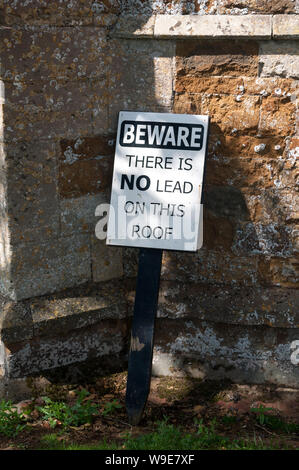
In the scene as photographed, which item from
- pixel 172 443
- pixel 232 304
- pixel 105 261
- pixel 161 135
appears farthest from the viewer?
pixel 105 261

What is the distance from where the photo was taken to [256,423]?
146 inches

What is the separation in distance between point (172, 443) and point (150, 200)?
1.39 metres

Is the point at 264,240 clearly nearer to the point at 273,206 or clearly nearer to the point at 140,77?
the point at 273,206

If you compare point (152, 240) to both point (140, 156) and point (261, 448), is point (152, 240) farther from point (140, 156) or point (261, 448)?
point (261, 448)

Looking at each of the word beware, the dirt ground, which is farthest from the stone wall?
the word beware

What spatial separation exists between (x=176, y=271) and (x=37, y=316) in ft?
3.14

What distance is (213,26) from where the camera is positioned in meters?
3.54

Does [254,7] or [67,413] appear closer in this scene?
[254,7]

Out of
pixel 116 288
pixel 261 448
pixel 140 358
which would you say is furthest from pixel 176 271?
pixel 261 448

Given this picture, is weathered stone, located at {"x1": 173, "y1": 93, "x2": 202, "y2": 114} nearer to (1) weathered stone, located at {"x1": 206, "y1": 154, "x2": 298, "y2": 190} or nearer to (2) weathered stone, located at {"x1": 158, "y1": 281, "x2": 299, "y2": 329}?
(1) weathered stone, located at {"x1": 206, "y1": 154, "x2": 298, "y2": 190}

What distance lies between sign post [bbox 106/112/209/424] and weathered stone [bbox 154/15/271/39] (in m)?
0.49

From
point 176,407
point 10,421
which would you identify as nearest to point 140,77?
point 176,407

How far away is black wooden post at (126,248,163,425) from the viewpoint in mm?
3607

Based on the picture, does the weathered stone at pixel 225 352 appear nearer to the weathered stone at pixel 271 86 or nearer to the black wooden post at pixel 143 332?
the black wooden post at pixel 143 332
